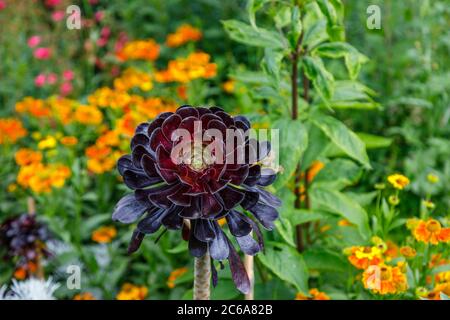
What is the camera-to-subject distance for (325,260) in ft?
5.78

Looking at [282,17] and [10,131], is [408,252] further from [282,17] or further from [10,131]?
[10,131]

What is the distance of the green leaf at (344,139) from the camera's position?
5.46 ft

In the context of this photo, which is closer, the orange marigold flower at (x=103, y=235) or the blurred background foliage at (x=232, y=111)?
the blurred background foliage at (x=232, y=111)

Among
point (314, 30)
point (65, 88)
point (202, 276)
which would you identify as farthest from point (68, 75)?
point (202, 276)

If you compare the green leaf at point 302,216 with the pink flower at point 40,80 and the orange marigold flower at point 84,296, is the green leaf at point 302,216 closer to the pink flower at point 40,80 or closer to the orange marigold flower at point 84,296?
the orange marigold flower at point 84,296

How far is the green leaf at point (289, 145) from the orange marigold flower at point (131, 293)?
0.58m

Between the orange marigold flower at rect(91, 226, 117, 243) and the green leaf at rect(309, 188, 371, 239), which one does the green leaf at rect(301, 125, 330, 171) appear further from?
the orange marigold flower at rect(91, 226, 117, 243)

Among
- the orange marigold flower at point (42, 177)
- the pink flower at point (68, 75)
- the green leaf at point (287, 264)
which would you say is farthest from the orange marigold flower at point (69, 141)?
the green leaf at point (287, 264)

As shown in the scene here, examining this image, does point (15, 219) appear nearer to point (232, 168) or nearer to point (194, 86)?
point (194, 86)

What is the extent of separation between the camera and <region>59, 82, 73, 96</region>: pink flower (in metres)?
3.07

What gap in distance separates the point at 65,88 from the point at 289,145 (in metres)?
1.74

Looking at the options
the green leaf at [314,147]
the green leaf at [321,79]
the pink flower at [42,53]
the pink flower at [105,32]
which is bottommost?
the green leaf at [314,147]

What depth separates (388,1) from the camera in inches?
112
